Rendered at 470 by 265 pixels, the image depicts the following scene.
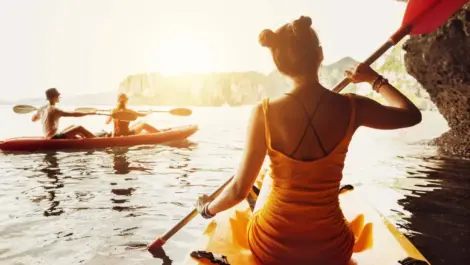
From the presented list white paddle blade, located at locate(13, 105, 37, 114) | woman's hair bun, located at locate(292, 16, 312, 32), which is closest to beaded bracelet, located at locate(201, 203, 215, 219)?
woman's hair bun, located at locate(292, 16, 312, 32)

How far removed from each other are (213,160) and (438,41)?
6959mm

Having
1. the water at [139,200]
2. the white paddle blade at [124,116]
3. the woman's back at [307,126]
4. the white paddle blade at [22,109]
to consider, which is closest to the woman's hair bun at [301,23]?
the woman's back at [307,126]

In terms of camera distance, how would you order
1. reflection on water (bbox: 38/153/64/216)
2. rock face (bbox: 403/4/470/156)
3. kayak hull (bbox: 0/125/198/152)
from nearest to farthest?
reflection on water (bbox: 38/153/64/216), rock face (bbox: 403/4/470/156), kayak hull (bbox: 0/125/198/152)

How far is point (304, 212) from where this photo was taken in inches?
81.5

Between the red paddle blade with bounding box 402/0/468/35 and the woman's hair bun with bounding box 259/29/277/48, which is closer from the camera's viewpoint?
the woman's hair bun with bounding box 259/29/277/48

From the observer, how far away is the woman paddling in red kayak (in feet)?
6.61

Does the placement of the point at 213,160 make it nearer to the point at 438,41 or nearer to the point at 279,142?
the point at 438,41

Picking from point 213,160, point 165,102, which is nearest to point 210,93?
point 165,102

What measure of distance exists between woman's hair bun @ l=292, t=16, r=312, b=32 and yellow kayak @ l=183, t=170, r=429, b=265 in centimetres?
118

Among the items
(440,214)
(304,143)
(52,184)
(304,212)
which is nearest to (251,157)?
(304,143)

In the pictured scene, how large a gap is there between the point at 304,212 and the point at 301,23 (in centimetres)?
97

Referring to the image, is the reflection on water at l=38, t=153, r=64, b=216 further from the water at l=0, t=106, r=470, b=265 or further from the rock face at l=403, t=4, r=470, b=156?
the rock face at l=403, t=4, r=470, b=156

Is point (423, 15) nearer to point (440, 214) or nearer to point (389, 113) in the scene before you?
point (389, 113)

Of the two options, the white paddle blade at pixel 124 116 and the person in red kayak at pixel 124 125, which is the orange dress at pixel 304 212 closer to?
the white paddle blade at pixel 124 116
